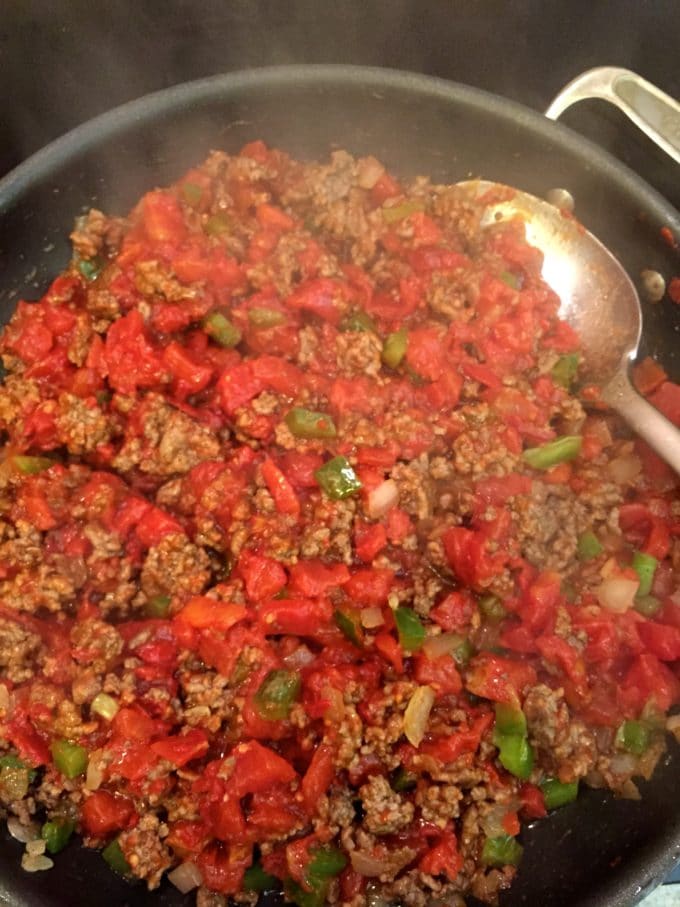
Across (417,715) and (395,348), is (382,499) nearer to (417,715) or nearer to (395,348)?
(395,348)

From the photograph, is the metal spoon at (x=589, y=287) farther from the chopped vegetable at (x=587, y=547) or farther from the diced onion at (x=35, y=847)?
the diced onion at (x=35, y=847)

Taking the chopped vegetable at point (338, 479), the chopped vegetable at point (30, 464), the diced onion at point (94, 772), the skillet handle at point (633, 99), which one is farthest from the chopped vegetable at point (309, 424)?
the skillet handle at point (633, 99)

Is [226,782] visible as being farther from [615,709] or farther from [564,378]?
[564,378]

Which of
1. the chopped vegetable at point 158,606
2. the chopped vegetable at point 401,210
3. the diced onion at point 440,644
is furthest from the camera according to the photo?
the chopped vegetable at point 401,210

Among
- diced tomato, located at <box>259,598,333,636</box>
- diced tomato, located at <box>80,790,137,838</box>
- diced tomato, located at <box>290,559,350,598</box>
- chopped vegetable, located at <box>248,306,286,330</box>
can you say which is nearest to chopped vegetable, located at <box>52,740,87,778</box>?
diced tomato, located at <box>80,790,137,838</box>

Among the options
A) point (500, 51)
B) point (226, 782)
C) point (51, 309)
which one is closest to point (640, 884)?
point (226, 782)

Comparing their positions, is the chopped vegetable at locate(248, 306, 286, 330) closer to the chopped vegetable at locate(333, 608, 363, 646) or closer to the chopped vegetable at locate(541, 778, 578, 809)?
the chopped vegetable at locate(333, 608, 363, 646)

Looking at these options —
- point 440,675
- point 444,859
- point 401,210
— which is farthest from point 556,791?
point 401,210
